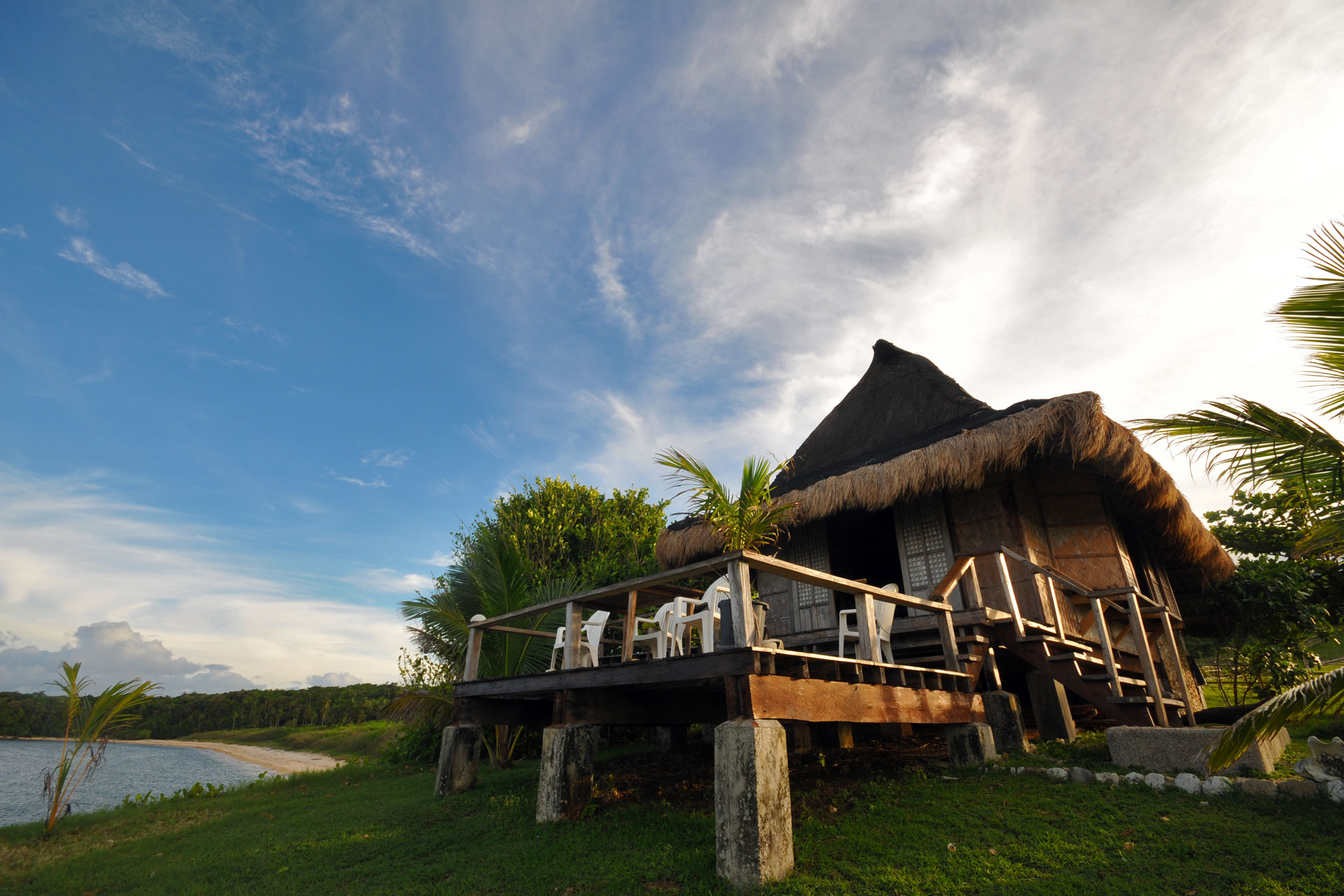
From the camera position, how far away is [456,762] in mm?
6762

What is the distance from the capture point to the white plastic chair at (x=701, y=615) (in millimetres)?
5172

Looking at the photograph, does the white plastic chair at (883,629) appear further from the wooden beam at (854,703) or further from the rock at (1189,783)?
the rock at (1189,783)

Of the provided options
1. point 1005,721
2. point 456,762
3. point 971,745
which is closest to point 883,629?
point 971,745

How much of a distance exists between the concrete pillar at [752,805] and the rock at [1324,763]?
3.48m

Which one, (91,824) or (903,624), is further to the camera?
(91,824)

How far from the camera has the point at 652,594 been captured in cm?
604

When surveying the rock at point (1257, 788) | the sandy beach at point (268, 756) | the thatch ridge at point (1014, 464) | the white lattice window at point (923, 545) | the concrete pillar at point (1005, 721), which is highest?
the thatch ridge at point (1014, 464)

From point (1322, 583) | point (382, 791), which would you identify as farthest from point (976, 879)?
point (1322, 583)

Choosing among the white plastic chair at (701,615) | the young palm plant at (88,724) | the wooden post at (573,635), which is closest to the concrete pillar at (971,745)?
the white plastic chair at (701,615)

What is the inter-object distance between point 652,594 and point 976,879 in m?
3.30

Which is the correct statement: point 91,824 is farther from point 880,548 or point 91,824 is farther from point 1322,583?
point 1322,583

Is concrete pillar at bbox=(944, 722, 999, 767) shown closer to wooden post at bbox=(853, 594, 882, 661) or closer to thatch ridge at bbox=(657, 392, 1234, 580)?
wooden post at bbox=(853, 594, 882, 661)

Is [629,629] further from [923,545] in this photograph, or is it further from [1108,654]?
[923,545]

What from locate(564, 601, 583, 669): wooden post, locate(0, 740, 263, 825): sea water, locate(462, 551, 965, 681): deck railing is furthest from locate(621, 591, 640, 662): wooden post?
locate(0, 740, 263, 825): sea water
